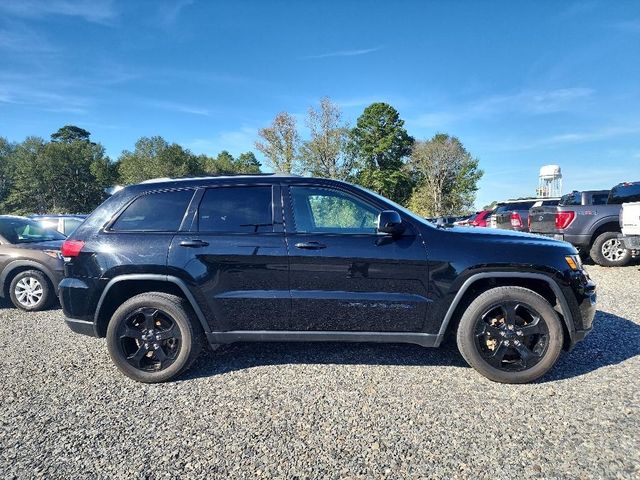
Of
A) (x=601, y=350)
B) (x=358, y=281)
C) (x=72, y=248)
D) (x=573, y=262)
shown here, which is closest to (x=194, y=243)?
(x=72, y=248)

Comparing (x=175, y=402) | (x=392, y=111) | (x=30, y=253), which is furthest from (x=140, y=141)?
(x=175, y=402)

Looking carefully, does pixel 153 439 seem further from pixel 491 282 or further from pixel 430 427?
pixel 491 282

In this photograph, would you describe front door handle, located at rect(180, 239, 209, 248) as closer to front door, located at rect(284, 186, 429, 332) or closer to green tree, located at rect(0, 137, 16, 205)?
front door, located at rect(284, 186, 429, 332)

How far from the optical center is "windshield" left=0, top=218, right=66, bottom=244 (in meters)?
6.14

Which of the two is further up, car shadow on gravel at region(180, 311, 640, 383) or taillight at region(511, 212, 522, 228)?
taillight at region(511, 212, 522, 228)

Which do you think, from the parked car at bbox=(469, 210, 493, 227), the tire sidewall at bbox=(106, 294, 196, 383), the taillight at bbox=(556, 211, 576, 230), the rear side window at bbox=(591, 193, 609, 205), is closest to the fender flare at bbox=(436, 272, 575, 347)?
the tire sidewall at bbox=(106, 294, 196, 383)

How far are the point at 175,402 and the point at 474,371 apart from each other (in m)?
2.63

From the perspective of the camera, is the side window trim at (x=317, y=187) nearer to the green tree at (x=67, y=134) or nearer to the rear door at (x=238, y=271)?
the rear door at (x=238, y=271)

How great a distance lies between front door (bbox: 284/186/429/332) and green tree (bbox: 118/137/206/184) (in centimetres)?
4904

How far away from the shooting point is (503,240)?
Answer: 3.25 metres

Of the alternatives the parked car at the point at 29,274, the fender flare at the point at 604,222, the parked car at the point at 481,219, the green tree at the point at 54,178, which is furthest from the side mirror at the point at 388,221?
the green tree at the point at 54,178

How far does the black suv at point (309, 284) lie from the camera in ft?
10.5

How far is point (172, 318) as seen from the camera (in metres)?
3.33

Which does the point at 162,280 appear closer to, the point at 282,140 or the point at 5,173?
the point at 282,140
